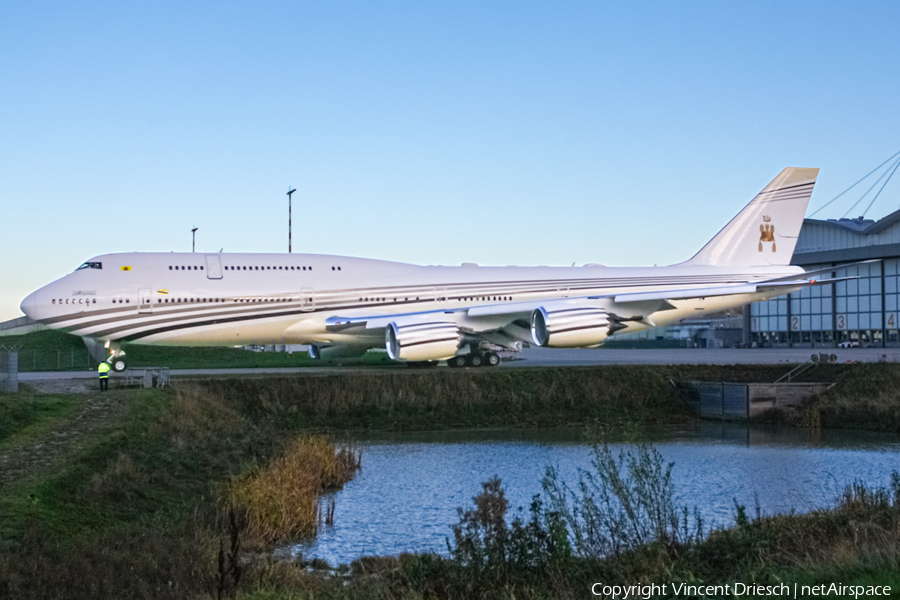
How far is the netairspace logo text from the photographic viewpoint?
7332mm

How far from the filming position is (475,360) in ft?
104

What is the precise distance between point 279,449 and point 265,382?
714cm

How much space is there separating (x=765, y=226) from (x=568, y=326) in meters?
11.4

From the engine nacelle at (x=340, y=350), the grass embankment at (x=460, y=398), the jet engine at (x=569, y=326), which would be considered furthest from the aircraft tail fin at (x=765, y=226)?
the engine nacelle at (x=340, y=350)

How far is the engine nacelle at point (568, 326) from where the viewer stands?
29.1m

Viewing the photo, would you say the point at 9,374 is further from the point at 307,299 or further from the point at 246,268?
the point at 307,299

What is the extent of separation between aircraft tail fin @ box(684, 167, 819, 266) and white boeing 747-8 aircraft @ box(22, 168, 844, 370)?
0.94 m

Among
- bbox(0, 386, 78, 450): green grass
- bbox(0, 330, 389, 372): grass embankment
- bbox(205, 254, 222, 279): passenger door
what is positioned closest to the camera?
bbox(0, 386, 78, 450): green grass

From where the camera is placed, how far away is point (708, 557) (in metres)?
10.0

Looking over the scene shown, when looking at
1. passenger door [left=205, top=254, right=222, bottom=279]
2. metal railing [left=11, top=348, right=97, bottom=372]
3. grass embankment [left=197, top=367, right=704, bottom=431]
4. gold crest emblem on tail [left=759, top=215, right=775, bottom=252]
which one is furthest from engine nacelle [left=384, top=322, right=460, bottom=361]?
metal railing [left=11, top=348, right=97, bottom=372]

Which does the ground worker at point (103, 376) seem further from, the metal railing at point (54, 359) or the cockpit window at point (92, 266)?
the metal railing at point (54, 359)

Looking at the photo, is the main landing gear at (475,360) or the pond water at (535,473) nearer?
the pond water at (535,473)

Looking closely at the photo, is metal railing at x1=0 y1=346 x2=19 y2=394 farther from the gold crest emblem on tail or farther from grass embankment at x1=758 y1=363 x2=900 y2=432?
the gold crest emblem on tail

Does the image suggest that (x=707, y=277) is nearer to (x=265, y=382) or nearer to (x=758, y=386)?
(x=758, y=386)
